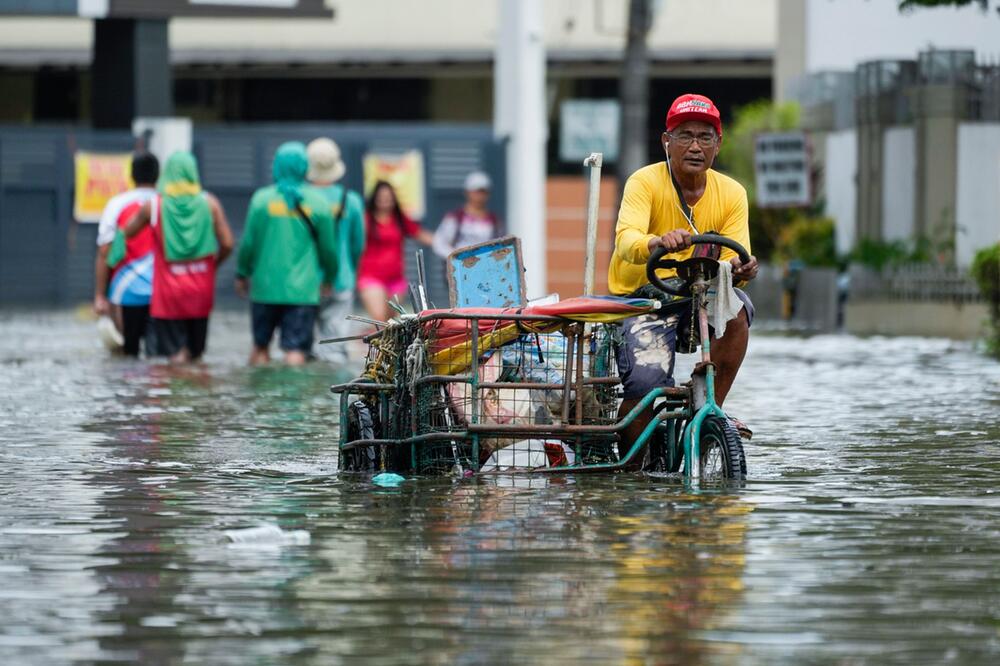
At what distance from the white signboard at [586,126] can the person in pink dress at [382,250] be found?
1984cm

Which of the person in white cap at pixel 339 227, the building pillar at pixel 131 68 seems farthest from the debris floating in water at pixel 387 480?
the building pillar at pixel 131 68

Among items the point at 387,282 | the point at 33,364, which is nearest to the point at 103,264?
the point at 33,364

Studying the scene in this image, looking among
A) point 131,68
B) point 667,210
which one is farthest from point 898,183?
point 667,210

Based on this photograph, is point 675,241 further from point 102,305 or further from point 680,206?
point 102,305

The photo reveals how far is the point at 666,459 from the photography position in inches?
402

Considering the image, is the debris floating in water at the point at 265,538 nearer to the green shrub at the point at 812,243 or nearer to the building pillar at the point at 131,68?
the building pillar at the point at 131,68

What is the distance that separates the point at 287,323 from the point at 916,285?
10.4 metres

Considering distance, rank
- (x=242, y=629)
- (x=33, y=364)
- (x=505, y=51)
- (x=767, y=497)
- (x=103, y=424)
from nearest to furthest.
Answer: (x=242, y=629), (x=767, y=497), (x=103, y=424), (x=33, y=364), (x=505, y=51)

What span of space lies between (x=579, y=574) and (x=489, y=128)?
24998 mm

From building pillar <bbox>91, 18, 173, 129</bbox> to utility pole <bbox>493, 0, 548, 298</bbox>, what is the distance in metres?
4.09

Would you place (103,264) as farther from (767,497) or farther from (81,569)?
(81,569)

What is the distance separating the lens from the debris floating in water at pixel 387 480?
9.96 meters

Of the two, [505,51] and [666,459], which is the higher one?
[505,51]

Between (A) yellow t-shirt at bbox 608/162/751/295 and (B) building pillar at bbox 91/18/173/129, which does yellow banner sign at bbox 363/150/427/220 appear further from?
(A) yellow t-shirt at bbox 608/162/751/295
